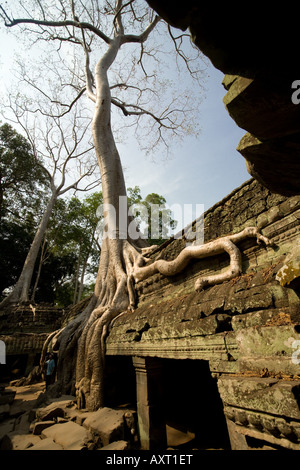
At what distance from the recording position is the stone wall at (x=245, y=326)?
3.75ft

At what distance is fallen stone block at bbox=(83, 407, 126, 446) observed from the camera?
2936 millimetres

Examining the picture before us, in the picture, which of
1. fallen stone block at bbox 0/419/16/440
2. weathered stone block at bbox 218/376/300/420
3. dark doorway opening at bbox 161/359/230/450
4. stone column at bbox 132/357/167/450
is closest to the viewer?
weathered stone block at bbox 218/376/300/420

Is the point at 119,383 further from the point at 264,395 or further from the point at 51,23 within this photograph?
the point at 51,23

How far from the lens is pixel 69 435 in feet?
10.2

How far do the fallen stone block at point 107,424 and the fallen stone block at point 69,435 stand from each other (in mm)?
110

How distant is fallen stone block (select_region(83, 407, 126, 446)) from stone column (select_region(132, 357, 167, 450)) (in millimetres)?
286

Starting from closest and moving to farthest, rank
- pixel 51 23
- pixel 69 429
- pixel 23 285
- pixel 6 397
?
pixel 69 429, pixel 6 397, pixel 51 23, pixel 23 285

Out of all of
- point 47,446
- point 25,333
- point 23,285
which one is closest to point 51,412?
point 47,446

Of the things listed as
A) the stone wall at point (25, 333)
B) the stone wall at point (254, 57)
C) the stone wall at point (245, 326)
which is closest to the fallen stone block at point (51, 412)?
the stone wall at point (245, 326)

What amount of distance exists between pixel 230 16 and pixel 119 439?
3.97 metres

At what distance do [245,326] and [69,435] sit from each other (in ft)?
9.78

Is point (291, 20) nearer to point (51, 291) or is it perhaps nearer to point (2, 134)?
point (2, 134)

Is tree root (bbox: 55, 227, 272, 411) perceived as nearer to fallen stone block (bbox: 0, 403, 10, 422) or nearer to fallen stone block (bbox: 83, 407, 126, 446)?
fallen stone block (bbox: 83, 407, 126, 446)

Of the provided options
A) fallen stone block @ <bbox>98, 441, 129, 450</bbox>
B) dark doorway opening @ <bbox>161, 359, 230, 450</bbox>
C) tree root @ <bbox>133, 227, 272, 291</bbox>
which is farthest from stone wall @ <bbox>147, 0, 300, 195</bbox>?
dark doorway opening @ <bbox>161, 359, 230, 450</bbox>
